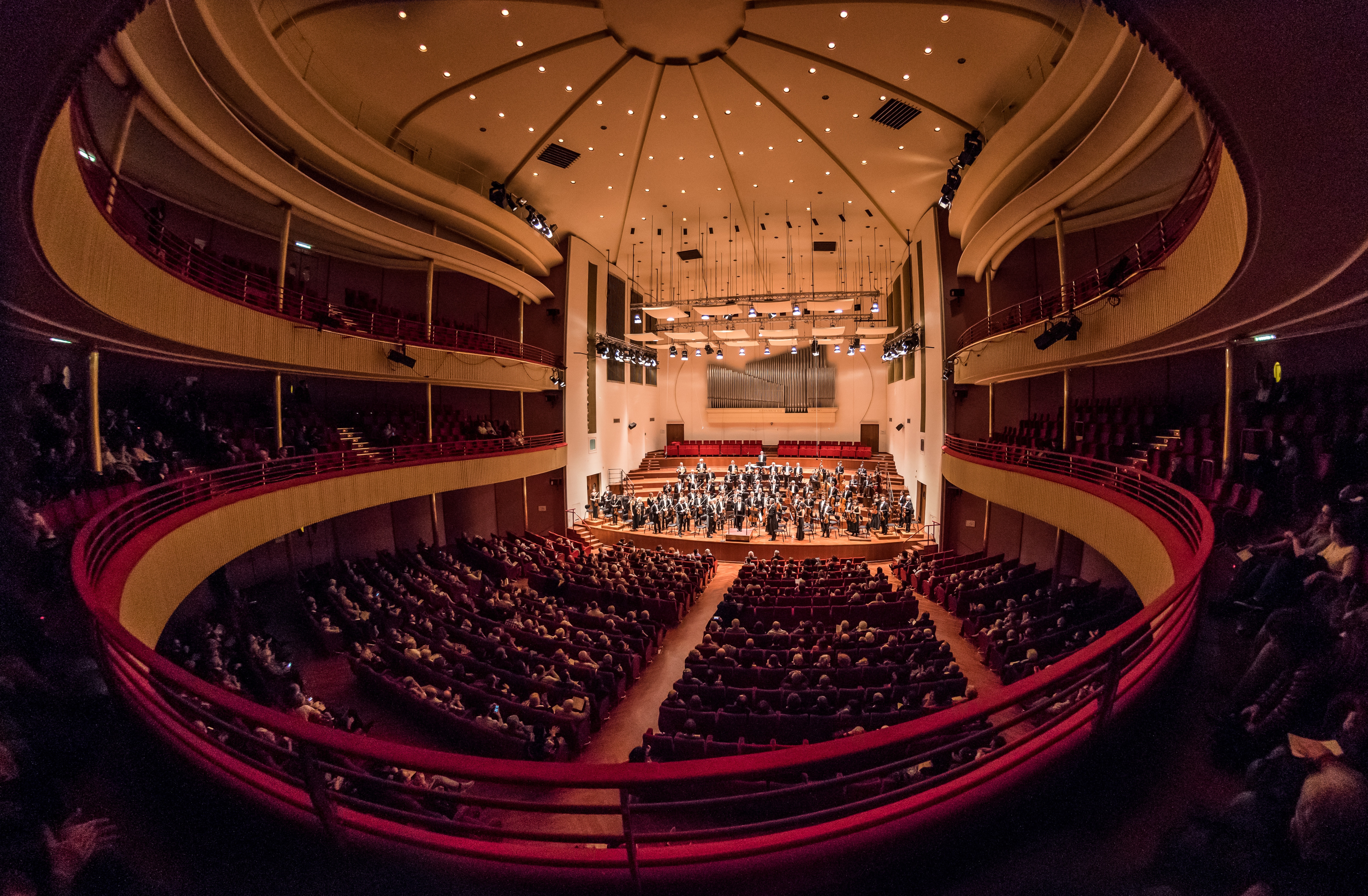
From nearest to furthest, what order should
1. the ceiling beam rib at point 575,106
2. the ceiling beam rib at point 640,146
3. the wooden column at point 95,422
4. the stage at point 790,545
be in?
1. the wooden column at point 95,422
2. the ceiling beam rib at point 575,106
3. the ceiling beam rib at point 640,146
4. the stage at point 790,545

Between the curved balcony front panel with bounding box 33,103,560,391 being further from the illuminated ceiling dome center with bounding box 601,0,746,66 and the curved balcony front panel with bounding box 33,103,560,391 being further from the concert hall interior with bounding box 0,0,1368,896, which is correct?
the illuminated ceiling dome center with bounding box 601,0,746,66

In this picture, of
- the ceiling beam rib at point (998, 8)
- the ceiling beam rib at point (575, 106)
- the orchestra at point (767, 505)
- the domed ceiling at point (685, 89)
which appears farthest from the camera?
the orchestra at point (767, 505)

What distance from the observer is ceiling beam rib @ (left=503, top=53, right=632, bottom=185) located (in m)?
11.4

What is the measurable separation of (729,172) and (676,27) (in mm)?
5159

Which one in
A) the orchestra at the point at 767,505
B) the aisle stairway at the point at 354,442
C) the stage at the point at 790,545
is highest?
the aisle stairway at the point at 354,442

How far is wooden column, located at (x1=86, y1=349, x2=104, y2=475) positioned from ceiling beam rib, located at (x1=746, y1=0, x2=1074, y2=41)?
12.9 meters

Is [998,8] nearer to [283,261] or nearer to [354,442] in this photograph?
[283,261]

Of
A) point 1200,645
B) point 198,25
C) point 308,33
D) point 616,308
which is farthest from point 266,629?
point 616,308

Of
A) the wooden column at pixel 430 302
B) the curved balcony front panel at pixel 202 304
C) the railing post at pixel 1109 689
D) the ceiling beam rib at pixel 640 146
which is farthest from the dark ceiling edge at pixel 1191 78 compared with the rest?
the wooden column at pixel 430 302

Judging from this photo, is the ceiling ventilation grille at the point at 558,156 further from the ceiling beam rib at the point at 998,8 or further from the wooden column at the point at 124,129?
the wooden column at the point at 124,129

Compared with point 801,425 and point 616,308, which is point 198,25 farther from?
point 801,425

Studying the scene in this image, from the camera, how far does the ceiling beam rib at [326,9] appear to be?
9102mm

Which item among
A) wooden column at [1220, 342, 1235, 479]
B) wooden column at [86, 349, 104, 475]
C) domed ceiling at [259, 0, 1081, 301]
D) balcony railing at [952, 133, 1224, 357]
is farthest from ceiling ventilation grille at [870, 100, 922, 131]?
wooden column at [86, 349, 104, 475]

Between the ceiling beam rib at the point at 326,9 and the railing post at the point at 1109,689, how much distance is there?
1242 centimetres
